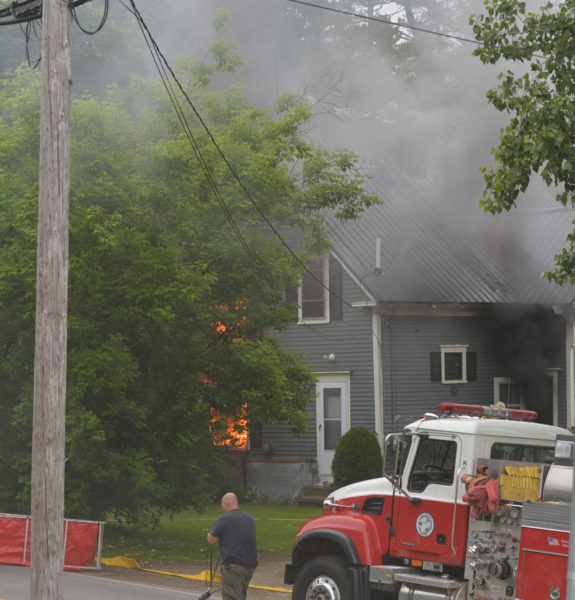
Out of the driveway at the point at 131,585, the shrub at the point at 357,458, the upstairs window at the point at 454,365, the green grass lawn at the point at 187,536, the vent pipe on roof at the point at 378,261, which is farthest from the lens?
the upstairs window at the point at 454,365

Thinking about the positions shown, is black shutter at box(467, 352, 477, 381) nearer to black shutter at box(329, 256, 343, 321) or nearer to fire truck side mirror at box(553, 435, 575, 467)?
black shutter at box(329, 256, 343, 321)

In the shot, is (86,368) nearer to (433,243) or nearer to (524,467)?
(524,467)

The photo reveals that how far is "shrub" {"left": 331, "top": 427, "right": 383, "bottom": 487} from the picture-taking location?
78.2ft

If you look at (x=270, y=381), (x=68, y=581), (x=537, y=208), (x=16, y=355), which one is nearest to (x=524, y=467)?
(x=68, y=581)

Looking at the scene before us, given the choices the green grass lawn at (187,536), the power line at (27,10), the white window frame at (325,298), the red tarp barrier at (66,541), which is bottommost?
the green grass lawn at (187,536)

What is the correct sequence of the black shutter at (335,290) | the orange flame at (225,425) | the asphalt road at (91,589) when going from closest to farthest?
the asphalt road at (91,589), the orange flame at (225,425), the black shutter at (335,290)

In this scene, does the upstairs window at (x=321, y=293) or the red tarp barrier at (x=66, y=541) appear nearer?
the red tarp barrier at (x=66, y=541)

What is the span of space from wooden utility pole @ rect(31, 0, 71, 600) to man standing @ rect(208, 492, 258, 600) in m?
2.26

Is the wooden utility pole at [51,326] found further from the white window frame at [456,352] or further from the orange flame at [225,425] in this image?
the white window frame at [456,352]

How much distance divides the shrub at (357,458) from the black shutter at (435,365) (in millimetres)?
3444

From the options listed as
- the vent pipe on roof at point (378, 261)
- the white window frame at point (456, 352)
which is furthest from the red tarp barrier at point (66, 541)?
the white window frame at point (456, 352)

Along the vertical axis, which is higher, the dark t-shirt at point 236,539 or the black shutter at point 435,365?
the black shutter at point 435,365

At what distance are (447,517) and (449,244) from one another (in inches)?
723

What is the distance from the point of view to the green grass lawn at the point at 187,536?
60.3 feet
